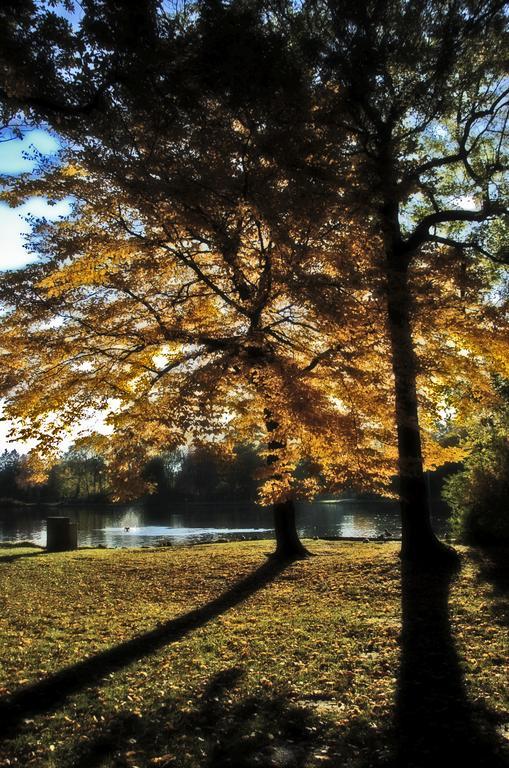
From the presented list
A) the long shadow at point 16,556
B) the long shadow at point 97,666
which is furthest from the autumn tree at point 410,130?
the long shadow at point 16,556

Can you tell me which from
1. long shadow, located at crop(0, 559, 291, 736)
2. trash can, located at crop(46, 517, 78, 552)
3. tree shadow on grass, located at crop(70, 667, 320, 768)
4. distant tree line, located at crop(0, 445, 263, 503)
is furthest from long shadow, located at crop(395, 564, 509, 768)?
distant tree line, located at crop(0, 445, 263, 503)

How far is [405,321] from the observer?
10492mm

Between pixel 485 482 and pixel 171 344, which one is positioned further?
pixel 485 482

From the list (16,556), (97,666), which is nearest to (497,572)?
(97,666)

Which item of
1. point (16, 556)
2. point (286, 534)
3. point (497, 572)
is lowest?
point (16, 556)

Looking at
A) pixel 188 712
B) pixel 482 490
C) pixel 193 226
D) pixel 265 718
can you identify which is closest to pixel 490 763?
pixel 265 718

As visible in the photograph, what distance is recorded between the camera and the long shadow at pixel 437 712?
3893mm

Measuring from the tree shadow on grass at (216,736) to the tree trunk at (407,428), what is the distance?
6.49 metres

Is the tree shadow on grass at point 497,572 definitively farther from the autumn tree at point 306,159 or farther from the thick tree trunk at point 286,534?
the thick tree trunk at point 286,534

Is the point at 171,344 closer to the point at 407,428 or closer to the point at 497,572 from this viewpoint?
the point at 407,428

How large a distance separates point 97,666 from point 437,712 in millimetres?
3590

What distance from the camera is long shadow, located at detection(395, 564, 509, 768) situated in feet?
12.8

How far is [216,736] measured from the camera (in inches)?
169

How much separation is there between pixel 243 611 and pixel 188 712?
400cm
